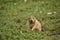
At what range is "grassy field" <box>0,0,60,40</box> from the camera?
26.0ft

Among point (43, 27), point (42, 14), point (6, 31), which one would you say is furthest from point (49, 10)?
point (6, 31)

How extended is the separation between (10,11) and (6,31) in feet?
10.9

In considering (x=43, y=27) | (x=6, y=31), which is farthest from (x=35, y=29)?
(x=6, y=31)

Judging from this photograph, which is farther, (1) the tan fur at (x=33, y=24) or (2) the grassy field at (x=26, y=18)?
(1) the tan fur at (x=33, y=24)

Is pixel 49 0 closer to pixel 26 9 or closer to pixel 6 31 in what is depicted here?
pixel 26 9

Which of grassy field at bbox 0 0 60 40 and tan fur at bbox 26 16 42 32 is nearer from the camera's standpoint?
grassy field at bbox 0 0 60 40

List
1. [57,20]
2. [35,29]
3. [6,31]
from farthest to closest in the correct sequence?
1. [57,20]
2. [35,29]
3. [6,31]

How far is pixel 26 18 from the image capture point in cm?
990

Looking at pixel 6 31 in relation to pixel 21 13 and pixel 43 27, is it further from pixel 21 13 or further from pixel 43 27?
pixel 21 13

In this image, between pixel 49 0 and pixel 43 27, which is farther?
pixel 49 0

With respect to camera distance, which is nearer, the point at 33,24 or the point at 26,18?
the point at 33,24

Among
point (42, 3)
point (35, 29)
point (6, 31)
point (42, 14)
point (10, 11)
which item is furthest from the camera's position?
point (42, 3)

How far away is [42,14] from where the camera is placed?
10445 millimetres

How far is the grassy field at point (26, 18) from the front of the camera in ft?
26.0
